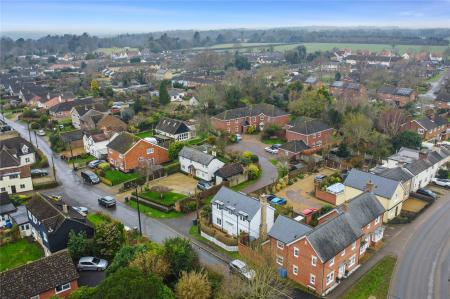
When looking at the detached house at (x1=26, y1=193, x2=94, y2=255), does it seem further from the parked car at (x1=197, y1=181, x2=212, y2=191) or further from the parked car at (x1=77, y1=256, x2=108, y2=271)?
the parked car at (x1=197, y1=181, x2=212, y2=191)

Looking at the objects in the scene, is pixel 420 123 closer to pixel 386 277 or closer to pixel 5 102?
pixel 386 277

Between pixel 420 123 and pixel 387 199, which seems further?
pixel 420 123

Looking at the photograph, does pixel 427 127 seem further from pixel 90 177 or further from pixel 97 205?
pixel 90 177

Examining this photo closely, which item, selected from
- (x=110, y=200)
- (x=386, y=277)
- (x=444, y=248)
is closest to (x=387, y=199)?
(x=444, y=248)

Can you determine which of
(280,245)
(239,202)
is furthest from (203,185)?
(280,245)

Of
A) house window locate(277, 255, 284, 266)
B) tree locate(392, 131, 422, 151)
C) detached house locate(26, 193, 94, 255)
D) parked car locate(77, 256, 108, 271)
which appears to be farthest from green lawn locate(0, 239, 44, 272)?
tree locate(392, 131, 422, 151)

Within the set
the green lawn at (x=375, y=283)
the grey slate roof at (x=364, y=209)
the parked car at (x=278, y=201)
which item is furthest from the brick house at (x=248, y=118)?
the green lawn at (x=375, y=283)

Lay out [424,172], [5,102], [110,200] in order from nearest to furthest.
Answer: [110,200]
[424,172]
[5,102]
